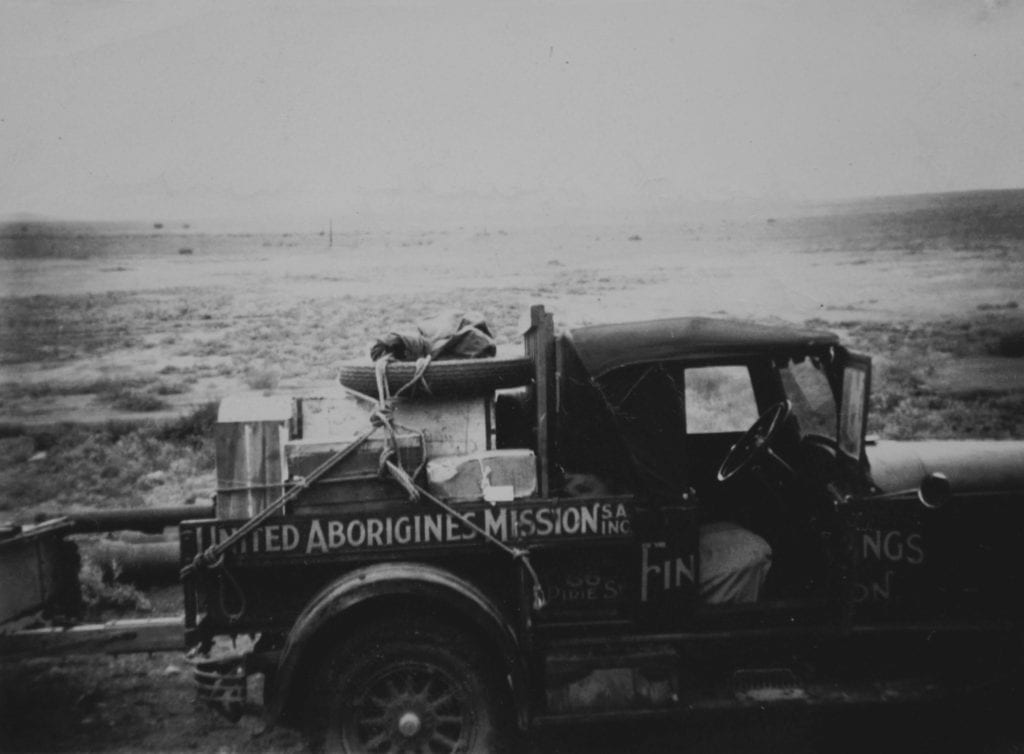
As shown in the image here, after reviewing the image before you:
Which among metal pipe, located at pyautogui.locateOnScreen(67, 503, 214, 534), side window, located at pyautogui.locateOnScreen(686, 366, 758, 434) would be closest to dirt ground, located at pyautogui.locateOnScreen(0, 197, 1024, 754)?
metal pipe, located at pyautogui.locateOnScreen(67, 503, 214, 534)

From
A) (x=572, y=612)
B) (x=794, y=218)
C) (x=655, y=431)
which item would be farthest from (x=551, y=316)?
(x=794, y=218)

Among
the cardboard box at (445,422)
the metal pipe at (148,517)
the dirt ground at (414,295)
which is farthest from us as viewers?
the dirt ground at (414,295)

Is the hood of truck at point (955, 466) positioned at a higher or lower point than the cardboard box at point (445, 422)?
lower

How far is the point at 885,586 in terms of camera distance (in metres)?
3.69

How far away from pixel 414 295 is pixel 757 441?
8.31 metres

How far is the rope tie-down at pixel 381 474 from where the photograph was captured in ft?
11.0

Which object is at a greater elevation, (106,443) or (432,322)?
(432,322)

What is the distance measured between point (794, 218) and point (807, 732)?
7.82 metres

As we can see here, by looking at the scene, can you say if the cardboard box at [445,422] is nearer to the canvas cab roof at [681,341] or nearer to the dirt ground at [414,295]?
the canvas cab roof at [681,341]

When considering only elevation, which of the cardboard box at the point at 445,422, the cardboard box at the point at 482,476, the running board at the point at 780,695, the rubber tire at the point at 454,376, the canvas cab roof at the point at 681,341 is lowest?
the running board at the point at 780,695

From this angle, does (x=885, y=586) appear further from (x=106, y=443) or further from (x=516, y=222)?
(x=106, y=443)

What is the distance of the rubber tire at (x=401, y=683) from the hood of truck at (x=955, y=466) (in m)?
2.08

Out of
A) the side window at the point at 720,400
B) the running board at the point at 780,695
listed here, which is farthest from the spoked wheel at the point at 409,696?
the side window at the point at 720,400

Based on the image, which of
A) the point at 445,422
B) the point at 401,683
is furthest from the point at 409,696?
the point at 445,422
